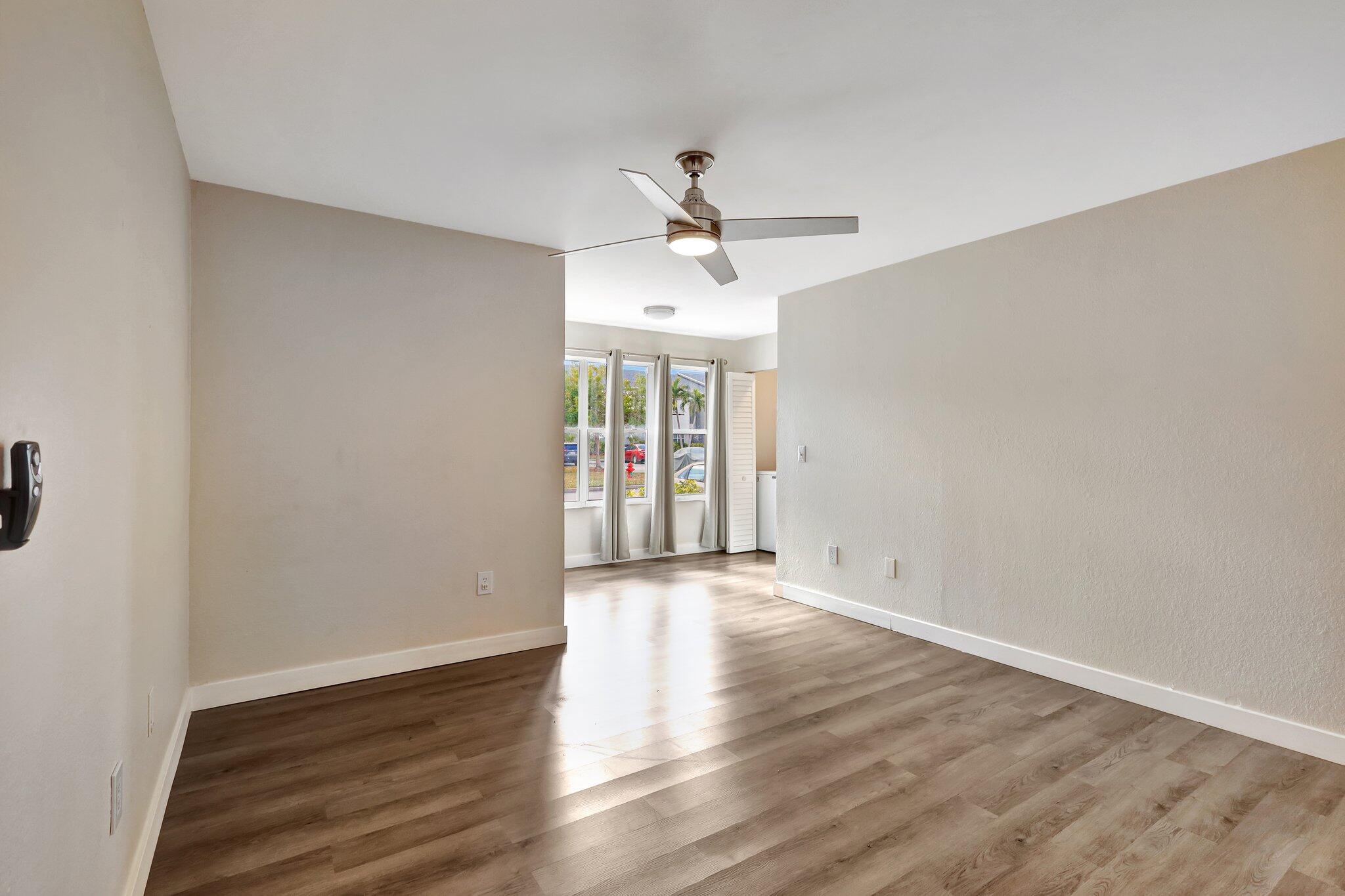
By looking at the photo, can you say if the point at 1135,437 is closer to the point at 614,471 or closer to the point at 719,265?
the point at 719,265

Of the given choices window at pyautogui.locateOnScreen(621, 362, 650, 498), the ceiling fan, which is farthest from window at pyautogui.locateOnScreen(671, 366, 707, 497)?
the ceiling fan

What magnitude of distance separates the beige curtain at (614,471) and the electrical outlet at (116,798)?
4.84 metres

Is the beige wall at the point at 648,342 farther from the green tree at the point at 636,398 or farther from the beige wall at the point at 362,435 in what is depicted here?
the beige wall at the point at 362,435

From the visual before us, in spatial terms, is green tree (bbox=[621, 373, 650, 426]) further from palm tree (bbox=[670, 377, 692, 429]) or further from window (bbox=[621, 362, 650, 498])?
palm tree (bbox=[670, 377, 692, 429])

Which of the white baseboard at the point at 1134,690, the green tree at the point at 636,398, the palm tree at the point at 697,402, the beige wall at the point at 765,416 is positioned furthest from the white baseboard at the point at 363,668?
the beige wall at the point at 765,416

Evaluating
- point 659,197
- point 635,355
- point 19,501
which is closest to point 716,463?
point 635,355

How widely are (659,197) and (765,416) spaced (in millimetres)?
5891

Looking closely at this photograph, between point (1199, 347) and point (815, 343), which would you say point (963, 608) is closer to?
point (1199, 347)

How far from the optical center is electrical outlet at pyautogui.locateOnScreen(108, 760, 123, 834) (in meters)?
1.50

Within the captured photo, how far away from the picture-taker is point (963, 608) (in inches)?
150

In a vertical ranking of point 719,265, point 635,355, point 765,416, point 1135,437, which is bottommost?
point 1135,437

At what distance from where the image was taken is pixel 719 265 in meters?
2.91

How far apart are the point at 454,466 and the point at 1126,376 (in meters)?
3.36

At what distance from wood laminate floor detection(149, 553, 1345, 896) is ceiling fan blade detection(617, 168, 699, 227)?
2034 mm
